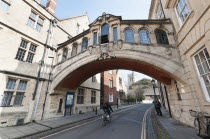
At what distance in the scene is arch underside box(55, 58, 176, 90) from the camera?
9525 millimetres

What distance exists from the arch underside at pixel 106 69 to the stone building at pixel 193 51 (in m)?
2.09

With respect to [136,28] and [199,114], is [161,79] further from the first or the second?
[136,28]

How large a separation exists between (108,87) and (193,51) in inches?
751

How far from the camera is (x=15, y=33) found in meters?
8.95

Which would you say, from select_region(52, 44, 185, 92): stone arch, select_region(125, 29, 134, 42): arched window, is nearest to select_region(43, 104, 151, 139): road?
select_region(52, 44, 185, 92): stone arch

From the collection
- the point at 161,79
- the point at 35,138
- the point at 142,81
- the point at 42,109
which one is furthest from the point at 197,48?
the point at 142,81

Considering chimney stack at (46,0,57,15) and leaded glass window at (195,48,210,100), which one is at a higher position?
chimney stack at (46,0,57,15)

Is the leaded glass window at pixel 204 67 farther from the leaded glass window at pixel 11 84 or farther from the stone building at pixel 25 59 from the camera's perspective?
the leaded glass window at pixel 11 84

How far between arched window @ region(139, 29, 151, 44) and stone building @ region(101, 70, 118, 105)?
1493cm

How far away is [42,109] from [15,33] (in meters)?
7.81

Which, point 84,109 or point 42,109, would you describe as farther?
point 84,109

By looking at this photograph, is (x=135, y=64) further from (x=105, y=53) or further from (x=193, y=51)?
(x=193, y=51)

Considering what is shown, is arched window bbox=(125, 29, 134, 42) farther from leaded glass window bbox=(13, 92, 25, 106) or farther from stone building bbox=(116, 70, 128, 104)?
stone building bbox=(116, 70, 128, 104)

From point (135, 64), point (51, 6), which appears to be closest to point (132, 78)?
point (135, 64)
